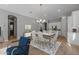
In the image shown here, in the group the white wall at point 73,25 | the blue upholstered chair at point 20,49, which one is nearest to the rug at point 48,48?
the blue upholstered chair at point 20,49

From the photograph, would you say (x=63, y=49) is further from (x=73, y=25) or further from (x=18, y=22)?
(x=18, y=22)

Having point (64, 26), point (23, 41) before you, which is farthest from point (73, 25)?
Answer: point (23, 41)

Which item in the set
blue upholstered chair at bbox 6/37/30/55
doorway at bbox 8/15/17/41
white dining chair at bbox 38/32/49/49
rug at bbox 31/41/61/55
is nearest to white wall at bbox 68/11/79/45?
rug at bbox 31/41/61/55

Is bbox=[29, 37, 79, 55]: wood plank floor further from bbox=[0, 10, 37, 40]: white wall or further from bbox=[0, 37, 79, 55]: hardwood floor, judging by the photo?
bbox=[0, 10, 37, 40]: white wall

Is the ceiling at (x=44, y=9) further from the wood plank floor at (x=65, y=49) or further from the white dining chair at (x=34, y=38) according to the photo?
the wood plank floor at (x=65, y=49)

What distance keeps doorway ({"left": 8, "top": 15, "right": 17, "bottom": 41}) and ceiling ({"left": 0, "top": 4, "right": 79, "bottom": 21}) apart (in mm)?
151

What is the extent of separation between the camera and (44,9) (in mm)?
1967

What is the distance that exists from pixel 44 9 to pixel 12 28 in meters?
0.70

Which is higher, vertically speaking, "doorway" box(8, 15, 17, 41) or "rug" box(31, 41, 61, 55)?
"doorway" box(8, 15, 17, 41)

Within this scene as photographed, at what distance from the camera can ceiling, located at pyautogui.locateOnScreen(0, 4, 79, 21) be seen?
6.36 feet

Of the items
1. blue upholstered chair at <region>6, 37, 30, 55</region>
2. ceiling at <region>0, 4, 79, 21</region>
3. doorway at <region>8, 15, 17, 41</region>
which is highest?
ceiling at <region>0, 4, 79, 21</region>

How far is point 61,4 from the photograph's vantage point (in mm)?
1962

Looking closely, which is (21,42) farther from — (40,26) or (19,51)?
(40,26)

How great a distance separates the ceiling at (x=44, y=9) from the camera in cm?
194
